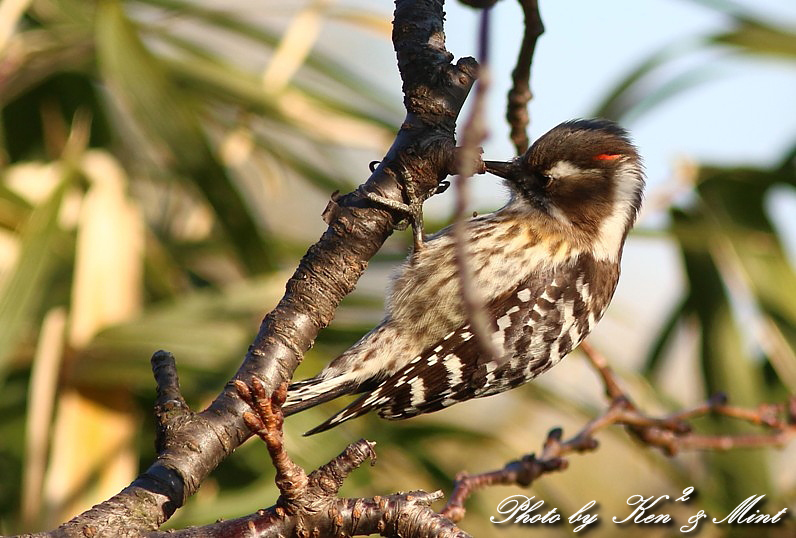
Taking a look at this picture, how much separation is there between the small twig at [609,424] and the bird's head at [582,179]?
501 mm

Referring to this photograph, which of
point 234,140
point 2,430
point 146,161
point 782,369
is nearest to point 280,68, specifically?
point 234,140

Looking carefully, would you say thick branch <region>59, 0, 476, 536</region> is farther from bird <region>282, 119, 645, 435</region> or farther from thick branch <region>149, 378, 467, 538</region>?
bird <region>282, 119, 645, 435</region>

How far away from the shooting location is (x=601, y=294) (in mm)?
3041

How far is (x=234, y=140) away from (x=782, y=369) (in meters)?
2.44

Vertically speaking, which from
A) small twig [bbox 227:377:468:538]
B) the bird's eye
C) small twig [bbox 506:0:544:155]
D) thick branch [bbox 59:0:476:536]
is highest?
the bird's eye

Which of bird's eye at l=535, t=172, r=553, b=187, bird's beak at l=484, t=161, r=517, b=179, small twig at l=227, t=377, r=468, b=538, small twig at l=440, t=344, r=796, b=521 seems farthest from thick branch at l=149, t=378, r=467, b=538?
bird's eye at l=535, t=172, r=553, b=187

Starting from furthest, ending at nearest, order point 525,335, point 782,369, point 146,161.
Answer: point 146,161, point 782,369, point 525,335

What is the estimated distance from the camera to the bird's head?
9.48 ft

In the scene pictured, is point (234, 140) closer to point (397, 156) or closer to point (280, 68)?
point (280, 68)

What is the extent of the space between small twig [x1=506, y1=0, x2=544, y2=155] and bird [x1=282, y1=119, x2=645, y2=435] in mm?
200

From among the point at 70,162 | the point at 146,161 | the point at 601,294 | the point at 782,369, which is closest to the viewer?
the point at 601,294

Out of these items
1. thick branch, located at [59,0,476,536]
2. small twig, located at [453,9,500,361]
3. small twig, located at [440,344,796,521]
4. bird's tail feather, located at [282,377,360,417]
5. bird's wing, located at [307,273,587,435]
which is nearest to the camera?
small twig, located at [453,9,500,361]

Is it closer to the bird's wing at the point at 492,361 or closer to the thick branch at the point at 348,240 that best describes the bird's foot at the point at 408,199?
the thick branch at the point at 348,240

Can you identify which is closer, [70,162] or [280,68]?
[70,162]
